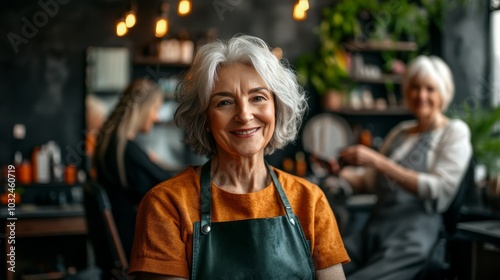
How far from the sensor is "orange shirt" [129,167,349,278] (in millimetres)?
1706

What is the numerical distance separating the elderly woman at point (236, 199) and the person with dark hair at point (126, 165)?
5.93ft

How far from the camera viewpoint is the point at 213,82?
5.86ft

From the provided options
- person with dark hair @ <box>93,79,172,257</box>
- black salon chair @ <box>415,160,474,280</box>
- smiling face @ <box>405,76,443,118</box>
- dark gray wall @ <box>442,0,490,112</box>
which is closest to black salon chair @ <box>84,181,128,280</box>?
person with dark hair @ <box>93,79,172,257</box>

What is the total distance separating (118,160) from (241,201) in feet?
6.71

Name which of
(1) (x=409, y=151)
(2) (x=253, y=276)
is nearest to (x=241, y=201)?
(2) (x=253, y=276)

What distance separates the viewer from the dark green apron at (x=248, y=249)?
1.73 metres

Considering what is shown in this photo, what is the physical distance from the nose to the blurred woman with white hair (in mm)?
1577

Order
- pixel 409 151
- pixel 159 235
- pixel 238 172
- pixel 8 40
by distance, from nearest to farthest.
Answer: pixel 159 235 < pixel 238 172 < pixel 409 151 < pixel 8 40

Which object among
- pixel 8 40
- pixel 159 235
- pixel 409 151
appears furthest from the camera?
pixel 8 40

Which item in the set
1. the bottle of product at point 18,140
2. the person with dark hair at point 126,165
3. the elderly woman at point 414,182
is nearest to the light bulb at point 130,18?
the person with dark hair at point 126,165

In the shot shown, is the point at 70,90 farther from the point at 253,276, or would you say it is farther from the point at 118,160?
the point at 253,276

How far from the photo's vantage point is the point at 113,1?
630cm

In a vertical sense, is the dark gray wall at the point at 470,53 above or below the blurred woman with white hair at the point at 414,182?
above

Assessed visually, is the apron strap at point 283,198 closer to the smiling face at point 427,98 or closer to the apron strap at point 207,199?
the apron strap at point 207,199
